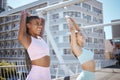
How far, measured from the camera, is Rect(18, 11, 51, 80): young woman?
1.74m

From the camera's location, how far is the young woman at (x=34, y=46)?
5.72 ft

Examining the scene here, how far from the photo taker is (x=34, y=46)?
179 cm

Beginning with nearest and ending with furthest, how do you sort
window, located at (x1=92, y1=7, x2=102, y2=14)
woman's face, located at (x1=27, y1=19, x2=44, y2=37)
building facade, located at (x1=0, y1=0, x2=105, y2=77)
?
woman's face, located at (x1=27, y1=19, x2=44, y2=37) → building facade, located at (x1=0, y1=0, x2=105, y2=77) → window, located at (x1=92, y1=7, x2=102, y2=14)

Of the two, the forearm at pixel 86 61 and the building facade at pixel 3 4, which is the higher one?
the building facade at pixel 3 4

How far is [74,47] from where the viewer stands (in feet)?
5.91

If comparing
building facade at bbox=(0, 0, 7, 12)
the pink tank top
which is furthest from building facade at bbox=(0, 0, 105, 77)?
the pink tank top

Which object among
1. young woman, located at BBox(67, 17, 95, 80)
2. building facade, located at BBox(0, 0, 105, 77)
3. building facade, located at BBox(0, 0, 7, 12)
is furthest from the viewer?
building facade, located at BBox(0, 0, 7, 12)

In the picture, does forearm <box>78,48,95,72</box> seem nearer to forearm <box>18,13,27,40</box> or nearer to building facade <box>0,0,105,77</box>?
forearm <box>18,13,27,40</box>

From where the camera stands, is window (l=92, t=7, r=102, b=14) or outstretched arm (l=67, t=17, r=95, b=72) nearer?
outstretched arm (l=67, t=17, r=95, b=72)

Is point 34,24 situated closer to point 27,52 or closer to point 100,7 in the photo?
point 27,52

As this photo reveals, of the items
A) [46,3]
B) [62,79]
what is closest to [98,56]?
[46,3]

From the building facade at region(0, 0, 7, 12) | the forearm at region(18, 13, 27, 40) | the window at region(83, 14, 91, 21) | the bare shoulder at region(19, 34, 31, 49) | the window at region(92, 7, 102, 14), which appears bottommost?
the bare shoulder at region(19, 34, 31, 49)

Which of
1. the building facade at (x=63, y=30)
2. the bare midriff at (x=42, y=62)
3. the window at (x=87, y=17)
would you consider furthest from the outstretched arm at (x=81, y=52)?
the window at (x=87, y=17)

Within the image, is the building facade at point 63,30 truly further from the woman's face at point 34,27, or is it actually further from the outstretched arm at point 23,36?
the outstretched arm at point 23,36
